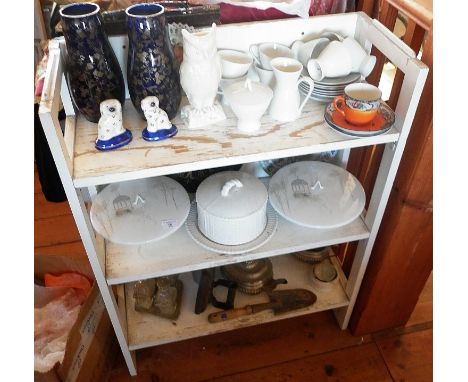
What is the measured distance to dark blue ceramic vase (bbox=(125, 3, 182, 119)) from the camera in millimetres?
800

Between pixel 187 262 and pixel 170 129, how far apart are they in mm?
329

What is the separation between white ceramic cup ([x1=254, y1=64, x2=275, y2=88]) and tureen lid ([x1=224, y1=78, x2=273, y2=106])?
67 millimetres

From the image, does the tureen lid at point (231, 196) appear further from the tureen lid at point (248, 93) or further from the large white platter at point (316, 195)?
the tureen lid at point (248, 93)

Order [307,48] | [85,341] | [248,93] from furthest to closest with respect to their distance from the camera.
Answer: [85,341] → [307,48] → [248,93]

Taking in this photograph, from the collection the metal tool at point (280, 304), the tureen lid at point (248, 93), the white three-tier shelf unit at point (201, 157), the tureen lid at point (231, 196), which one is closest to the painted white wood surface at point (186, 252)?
the white three-tier shelf unit at point (201, 157)

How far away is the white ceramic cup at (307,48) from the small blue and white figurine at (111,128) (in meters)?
0.41

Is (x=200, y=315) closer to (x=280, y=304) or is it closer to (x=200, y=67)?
(x=280, y=304)

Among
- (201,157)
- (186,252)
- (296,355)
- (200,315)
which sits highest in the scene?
(201,157)

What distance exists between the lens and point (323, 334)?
1.39 metres

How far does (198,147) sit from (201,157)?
1.3 inches

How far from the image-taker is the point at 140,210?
1.06 meters

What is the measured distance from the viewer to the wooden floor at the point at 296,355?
4.23 feet

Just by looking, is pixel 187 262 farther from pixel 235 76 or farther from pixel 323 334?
pixel 323 334

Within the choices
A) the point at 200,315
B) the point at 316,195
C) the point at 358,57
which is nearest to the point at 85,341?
the point at 200,315
